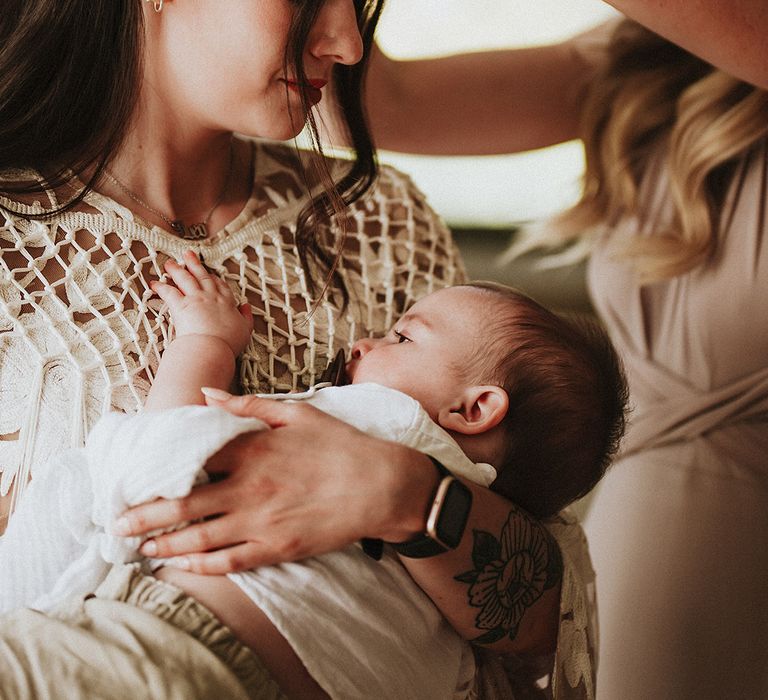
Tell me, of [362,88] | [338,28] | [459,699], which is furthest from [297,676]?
[362,88]

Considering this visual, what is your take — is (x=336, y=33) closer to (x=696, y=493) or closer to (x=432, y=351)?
(x=432, y=351)

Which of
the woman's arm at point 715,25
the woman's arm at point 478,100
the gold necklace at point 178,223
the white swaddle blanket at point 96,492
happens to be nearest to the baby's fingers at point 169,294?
the gold necklace at point 178,223

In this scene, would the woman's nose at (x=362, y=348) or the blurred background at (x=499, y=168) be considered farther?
the blurred background at (x=499, y=168)

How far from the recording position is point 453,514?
1.11 metres

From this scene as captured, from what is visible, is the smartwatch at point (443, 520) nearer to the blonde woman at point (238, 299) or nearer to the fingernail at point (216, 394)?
the blonde woman at point (238, 299)

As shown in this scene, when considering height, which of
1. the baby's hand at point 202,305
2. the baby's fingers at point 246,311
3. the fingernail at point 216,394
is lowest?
the baby's fingers at point 246,311

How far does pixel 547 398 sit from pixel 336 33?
1.96 ft

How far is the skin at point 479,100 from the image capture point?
2.15 metres

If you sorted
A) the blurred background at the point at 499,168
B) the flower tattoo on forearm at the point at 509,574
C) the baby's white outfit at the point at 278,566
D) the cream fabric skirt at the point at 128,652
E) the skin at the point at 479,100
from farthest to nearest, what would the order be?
1. the blurred background at the point at 499,168
2. the skin at the point at 479,100
3. the flower tattoo on forearm at the point at 509,574
4. the baby's white outfit at the point at 278,566
5. the cream fabric skirt at the point at 128,652

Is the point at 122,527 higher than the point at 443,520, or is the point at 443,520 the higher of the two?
the point at 122,527

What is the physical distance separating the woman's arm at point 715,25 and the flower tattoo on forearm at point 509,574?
85 centimetres

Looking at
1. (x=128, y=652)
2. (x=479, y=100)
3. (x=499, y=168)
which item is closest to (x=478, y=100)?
(x=479, y=100)

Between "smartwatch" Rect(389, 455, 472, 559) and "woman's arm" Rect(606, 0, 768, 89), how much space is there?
34.0 inches

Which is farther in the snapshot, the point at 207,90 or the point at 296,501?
→ the point at 207,90
